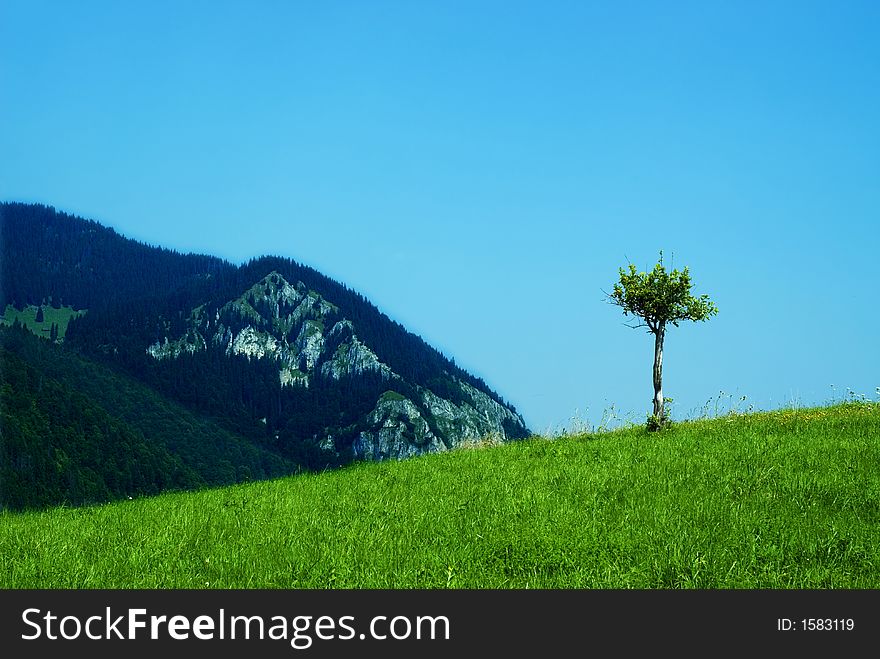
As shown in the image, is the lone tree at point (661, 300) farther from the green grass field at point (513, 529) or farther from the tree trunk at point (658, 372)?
the green grass field at point (513, 529)

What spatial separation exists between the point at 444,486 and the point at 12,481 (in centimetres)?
14845

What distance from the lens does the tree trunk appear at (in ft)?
84.5

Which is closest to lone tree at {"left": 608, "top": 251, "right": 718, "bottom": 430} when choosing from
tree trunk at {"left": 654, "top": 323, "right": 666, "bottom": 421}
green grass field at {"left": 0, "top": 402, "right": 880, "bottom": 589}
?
tree trunk at {"left": 654, "top": 323, "right": 666, "bottom": 421}

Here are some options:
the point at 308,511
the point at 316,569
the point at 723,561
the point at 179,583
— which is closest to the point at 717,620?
the point at 723,561

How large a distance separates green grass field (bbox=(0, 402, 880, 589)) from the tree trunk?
7.11 meters

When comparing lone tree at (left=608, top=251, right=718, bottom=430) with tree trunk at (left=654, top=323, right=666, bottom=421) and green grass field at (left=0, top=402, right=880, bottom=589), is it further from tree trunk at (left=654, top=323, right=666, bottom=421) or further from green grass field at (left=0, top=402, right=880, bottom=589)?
green grass field at (left=0, top=402, right=880, bottom=589)

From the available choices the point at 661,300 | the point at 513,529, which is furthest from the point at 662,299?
the point at 513,529

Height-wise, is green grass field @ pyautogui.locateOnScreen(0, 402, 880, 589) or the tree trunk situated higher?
the tree trunk

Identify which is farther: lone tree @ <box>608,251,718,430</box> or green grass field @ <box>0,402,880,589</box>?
lone tree @ <box>608,251,718,430</box>

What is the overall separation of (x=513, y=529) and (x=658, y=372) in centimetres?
1683

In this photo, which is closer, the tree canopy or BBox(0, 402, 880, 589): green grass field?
BBox(0, 402, 880, 589): green grass field

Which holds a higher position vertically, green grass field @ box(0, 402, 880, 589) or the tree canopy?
the tree canopy

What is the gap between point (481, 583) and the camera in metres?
8.99

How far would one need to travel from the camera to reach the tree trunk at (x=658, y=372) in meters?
25.8
